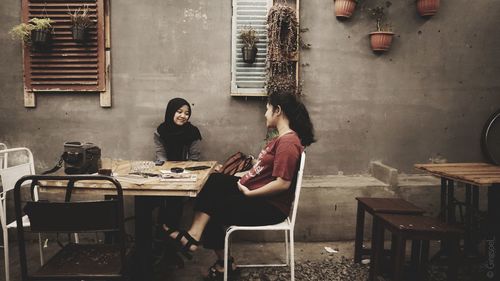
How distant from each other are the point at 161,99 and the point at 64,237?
1.91 m

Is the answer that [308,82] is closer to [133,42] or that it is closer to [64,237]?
[133,42]

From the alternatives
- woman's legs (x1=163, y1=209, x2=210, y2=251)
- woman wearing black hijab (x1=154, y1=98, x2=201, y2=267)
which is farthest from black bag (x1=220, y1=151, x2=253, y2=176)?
woman's legs (x1=163, y1=209, x2=210, y2=251)

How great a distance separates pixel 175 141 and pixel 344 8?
2.55m

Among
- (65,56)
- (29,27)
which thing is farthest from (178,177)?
(29,27)

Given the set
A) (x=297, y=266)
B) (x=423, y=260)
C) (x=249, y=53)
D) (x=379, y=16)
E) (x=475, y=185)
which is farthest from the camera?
(x=379, y=16)

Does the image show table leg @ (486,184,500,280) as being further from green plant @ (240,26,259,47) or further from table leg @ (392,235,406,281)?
green plant @ (240,26,259,47)

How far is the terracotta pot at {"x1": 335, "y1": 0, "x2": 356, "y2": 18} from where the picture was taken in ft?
14.7

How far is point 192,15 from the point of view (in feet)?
14.7

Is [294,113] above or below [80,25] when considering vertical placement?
below

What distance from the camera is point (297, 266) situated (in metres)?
3.60

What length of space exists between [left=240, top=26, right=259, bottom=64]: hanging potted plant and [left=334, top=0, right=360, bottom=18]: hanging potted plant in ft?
3.48

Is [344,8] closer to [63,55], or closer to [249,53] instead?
[249,53]

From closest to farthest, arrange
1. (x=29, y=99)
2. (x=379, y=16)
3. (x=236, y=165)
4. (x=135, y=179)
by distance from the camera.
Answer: (x=135, y=179), (x=236, y=165), (x=29, y=99), (x=379, y=16)

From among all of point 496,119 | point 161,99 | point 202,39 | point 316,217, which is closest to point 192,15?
point 202,39
